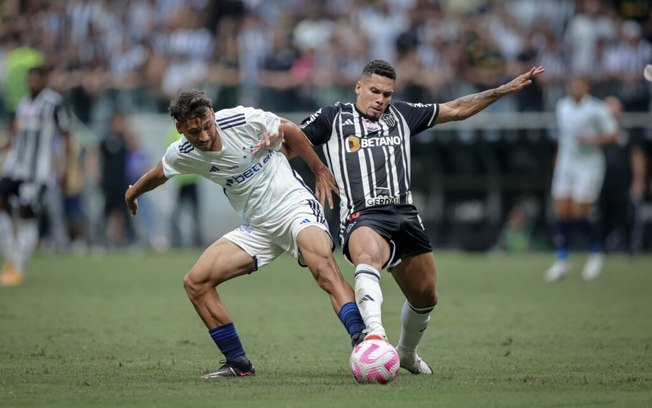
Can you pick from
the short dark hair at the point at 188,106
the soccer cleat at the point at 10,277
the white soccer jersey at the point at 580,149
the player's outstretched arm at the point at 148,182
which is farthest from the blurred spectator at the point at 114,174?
the short dark hair at the point at 188,106

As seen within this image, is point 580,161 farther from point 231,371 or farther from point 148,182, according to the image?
point 231,371

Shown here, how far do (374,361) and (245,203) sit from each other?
175 cm

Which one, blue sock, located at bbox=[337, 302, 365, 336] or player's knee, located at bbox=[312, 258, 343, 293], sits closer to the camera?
blue sock, located at bbox=[337, 302, 365, 336]

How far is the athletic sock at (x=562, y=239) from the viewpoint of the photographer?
16969 millimetres

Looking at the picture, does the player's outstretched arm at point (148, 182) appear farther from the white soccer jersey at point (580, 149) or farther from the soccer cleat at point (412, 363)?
the white soccer jersey at point (580, 149)

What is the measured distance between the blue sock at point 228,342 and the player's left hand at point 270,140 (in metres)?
1.24

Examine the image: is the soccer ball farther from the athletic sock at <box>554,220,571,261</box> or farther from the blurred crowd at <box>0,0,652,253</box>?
the blurred crowd at <box>0,0,652,253</box>

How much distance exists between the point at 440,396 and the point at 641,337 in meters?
4.00

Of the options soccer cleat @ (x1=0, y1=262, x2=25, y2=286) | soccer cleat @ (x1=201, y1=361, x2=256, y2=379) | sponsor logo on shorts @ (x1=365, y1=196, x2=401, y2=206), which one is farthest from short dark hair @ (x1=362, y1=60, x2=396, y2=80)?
soccer cleat @ (x1=0, y1=262, x2=25, y2=286)

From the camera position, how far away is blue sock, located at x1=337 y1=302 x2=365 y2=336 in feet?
24.6

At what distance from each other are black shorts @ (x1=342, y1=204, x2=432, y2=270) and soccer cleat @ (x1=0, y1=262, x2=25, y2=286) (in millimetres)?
8906

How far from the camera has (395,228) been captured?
8016mm

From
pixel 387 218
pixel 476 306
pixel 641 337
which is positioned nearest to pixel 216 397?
pixel 387 218

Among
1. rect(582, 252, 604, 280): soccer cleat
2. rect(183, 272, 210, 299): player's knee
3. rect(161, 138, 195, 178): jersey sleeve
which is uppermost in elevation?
rect(161, 138, 195, 178): jersey sleeve
